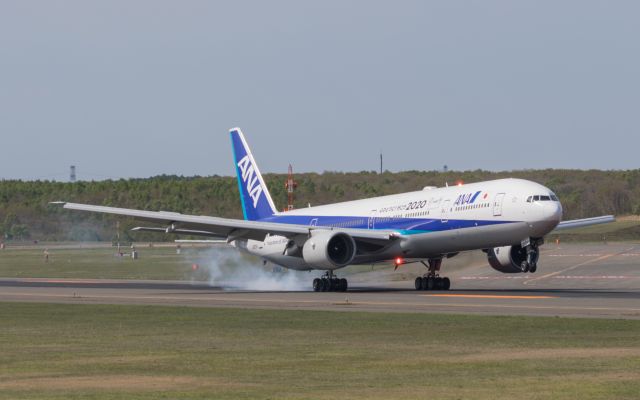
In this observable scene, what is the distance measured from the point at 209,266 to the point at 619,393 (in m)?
52.0

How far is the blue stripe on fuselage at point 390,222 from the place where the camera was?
48.9 metres

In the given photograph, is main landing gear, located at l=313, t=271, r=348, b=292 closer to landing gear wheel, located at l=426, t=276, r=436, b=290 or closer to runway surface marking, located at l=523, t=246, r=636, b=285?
landing gear wheel, located at l=426, t=276, r=436, b=290

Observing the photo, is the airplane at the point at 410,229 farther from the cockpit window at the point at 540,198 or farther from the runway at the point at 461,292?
the runway at the point at 461,292

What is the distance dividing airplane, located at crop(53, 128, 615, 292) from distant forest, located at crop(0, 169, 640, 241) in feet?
200

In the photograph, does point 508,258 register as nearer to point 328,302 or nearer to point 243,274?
point 328,302

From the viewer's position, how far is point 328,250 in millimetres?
50969

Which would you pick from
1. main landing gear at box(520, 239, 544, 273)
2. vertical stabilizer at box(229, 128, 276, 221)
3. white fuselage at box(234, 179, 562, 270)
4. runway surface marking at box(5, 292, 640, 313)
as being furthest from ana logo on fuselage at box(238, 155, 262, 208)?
main landing gear at box(520, 239, 544, 273)

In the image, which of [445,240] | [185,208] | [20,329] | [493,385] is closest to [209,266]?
[445,240]

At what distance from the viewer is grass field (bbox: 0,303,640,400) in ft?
60.7

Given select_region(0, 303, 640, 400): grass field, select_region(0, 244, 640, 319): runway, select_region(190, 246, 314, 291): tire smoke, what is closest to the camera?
select_region(0, 303, 640, 400): grass field

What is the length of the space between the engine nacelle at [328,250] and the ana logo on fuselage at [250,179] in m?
9.48

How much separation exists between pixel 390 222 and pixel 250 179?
11.3m

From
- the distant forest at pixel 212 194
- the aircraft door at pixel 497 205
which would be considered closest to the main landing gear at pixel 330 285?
the aircraft door at pixel 497 205

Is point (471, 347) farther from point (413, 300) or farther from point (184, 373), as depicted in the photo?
point (413, 300)
